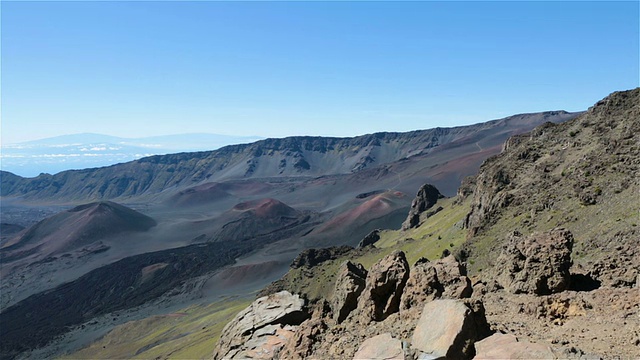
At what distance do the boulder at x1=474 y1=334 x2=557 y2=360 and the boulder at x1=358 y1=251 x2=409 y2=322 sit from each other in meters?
6.63

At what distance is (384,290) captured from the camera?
61.6ft

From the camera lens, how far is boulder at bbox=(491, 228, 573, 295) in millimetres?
16000

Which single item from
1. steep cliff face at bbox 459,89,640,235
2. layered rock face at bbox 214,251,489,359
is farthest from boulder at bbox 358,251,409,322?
steep cliff face at bbox 459,89,640,235

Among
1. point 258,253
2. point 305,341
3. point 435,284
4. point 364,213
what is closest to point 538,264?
point 435,284

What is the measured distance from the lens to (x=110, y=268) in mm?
116375

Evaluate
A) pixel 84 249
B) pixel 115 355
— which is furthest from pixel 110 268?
pixel 115 355

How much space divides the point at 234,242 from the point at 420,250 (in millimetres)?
95621

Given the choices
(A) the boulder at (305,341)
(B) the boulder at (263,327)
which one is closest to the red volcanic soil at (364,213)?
(B) the boulder at (263,327)

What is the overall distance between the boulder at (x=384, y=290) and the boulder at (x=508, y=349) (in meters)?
6.63

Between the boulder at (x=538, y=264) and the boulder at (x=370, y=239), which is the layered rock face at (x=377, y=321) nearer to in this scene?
the boulder at (x=538, y=264)

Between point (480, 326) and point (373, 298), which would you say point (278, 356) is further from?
point (480, 326)

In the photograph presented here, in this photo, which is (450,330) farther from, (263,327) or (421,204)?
(421,204)

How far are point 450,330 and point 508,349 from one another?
158cm

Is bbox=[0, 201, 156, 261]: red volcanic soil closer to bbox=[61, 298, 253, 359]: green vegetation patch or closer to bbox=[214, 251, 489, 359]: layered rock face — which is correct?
bbox=[61, 298, 253, 359]: green vegetation patch
